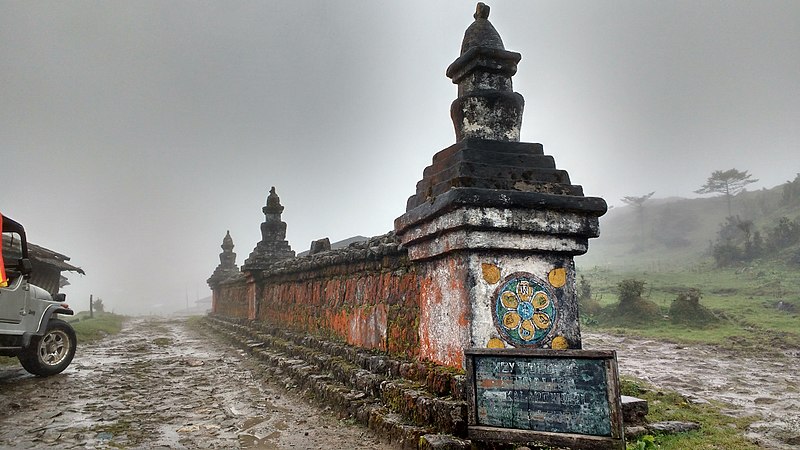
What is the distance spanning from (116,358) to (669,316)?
15796 mm

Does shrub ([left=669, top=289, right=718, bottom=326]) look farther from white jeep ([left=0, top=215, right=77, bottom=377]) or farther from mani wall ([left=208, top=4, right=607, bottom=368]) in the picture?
white jeep ([left=0, top=215, right=77, bottom=377])

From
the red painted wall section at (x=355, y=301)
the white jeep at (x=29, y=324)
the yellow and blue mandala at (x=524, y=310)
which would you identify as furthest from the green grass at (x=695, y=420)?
the white jeep at (x=29, y=324)

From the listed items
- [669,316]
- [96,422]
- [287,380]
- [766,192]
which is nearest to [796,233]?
[669,316]

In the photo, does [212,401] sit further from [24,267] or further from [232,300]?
[232,300]

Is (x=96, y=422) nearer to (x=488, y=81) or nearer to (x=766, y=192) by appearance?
(x=488, y=81)

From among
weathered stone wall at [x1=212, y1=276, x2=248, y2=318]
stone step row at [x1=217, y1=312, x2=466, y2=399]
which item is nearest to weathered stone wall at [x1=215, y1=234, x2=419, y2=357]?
stone step row at [x1=217, y1=312, x2=466, y2=399]

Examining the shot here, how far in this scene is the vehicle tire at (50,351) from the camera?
7.25 meters

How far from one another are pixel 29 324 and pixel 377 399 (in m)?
5.60

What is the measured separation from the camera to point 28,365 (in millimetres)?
7254

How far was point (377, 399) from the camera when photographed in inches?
177

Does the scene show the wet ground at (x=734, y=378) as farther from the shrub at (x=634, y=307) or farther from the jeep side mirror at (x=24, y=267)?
the jeep side mirror at (x=24, y=267)

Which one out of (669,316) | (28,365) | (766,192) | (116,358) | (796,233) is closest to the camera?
(28,365)

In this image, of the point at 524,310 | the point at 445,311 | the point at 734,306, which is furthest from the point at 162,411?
the point at 734,306

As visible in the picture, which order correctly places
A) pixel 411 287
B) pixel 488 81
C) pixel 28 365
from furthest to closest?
pixel 28 365, pixel 411 287, pixel 488 81
